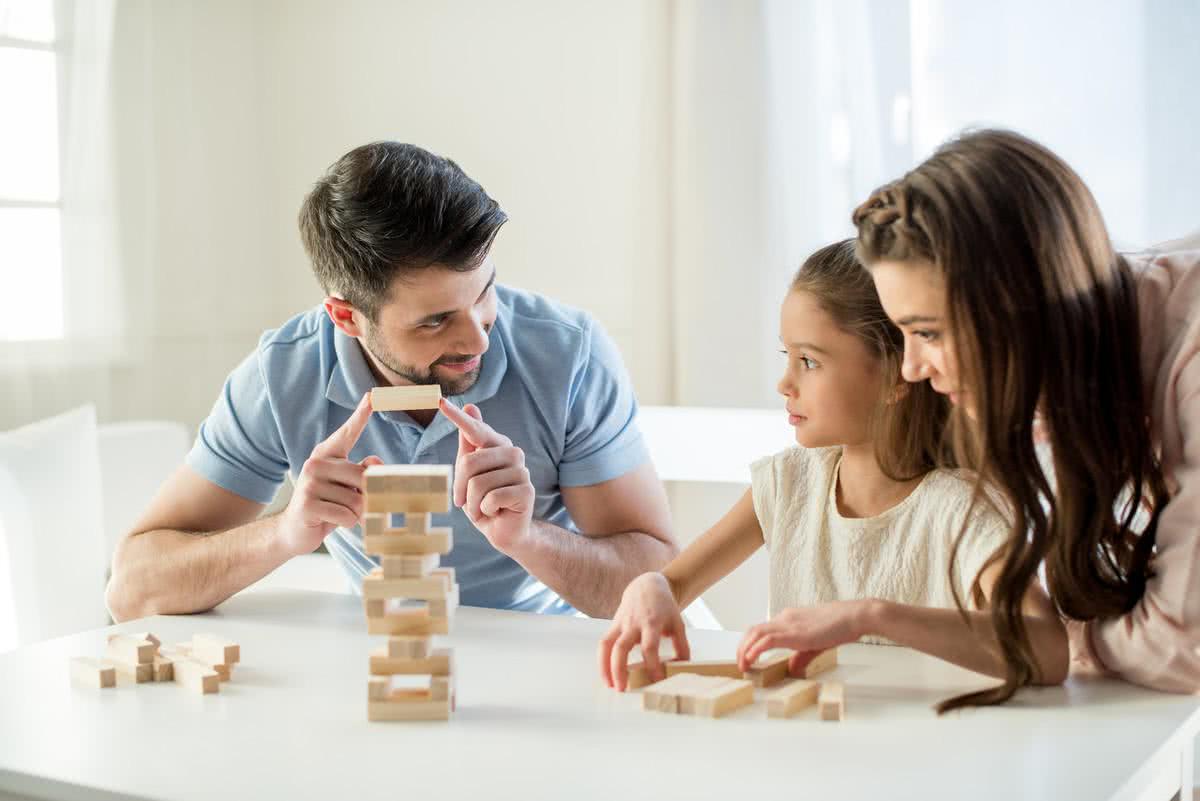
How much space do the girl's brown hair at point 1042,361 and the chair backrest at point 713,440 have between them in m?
1.69

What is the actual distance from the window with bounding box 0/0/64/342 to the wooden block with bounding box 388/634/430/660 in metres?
2.50

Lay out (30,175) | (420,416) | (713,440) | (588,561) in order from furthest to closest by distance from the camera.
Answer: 1. (30,175)
2. (713,440)
3. (420,416)
4. (588,561)

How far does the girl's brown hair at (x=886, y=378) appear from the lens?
1.64 m

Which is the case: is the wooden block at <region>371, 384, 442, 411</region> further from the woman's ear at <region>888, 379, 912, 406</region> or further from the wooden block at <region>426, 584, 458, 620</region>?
the woman's ear at <region>888, 379, 912, 406</region>

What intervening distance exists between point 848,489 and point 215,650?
0.86 m

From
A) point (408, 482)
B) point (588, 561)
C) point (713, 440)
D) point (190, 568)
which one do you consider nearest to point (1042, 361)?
point (408, 482)

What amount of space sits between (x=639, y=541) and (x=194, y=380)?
91.1 inches

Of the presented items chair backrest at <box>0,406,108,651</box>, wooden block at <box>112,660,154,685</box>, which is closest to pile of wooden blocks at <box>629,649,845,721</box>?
wooden block at <box>112,660,154,685</box>

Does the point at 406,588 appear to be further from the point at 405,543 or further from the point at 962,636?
the point at 962,636

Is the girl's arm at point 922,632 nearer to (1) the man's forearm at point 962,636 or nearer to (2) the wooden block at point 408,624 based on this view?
(1) the man's forearm at point 962,636

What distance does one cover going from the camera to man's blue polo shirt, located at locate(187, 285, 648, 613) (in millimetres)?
2049

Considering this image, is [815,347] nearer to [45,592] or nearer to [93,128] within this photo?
[45,592]

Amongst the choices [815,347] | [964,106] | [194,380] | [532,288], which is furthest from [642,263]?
[815,347]

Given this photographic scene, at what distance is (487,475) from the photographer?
166 cm
